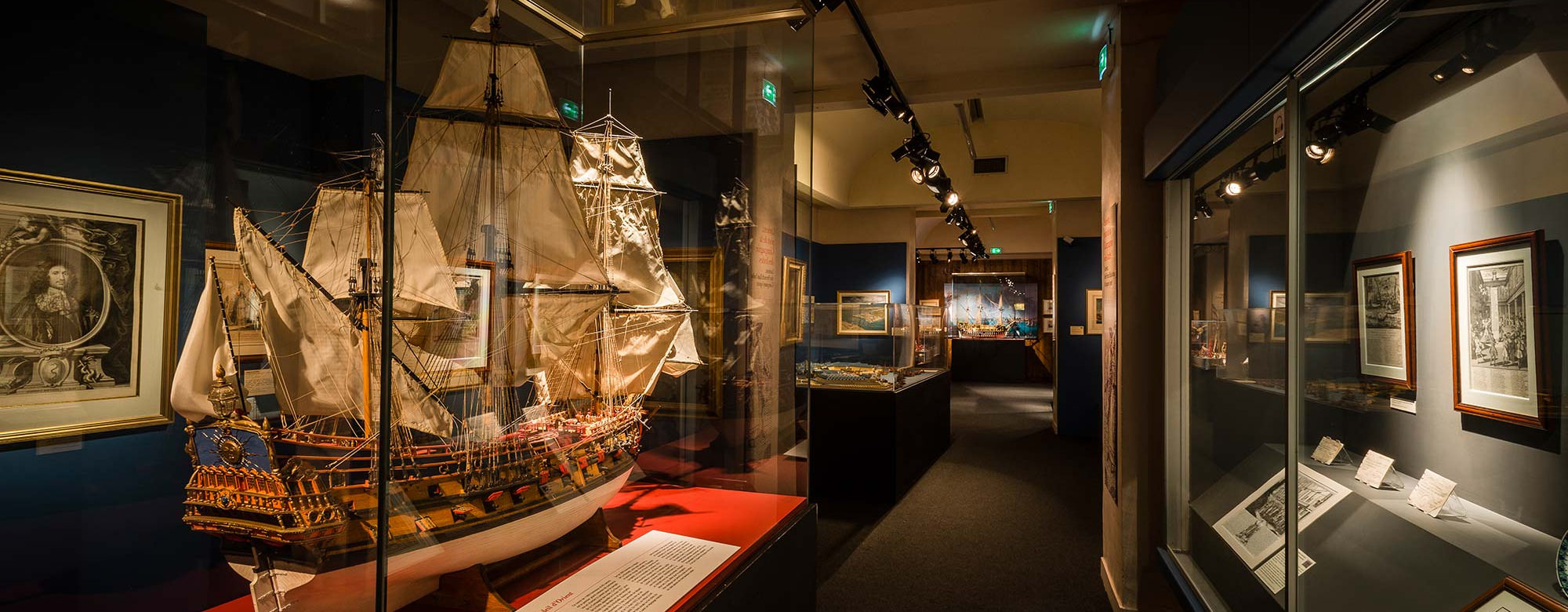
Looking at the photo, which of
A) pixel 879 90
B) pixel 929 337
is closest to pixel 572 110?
pixel 879 90

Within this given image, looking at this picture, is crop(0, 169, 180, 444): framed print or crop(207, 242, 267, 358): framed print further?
crop(207, 242, 267, 358): framed print

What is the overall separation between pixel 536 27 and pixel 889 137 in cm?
821

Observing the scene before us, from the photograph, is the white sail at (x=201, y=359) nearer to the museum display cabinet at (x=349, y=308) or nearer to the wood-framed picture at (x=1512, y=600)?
the museum display cabinet at (x=349, y=308)

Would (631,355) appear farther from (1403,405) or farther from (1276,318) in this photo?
(1276,318)

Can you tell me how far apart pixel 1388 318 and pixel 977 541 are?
3.67 meters

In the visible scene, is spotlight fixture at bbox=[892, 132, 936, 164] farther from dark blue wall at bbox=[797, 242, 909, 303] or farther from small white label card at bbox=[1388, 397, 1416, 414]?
small white label card at bbox=[1388, 397, 1416, 414]

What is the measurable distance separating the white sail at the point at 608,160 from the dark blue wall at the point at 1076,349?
330 inches

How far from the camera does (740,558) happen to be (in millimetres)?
1834

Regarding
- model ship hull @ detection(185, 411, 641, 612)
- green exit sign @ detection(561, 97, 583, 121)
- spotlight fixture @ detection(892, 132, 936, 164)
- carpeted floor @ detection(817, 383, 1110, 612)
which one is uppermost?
spotlight fixture @ detection(892, 132, 936, 164)

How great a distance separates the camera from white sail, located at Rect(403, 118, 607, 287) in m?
0.96

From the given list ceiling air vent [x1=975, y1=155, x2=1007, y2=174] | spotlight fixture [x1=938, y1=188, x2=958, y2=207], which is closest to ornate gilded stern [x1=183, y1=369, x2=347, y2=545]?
spotlight fixture [x1=938, y1=188, x2=958, y2=207]

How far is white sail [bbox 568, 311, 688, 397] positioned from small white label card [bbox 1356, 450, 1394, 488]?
1655mm

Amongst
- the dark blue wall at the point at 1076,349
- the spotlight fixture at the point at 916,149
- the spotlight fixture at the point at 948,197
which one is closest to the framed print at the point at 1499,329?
the spotlight fixture at the point at 916,149

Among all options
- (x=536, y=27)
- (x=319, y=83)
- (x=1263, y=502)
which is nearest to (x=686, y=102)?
(x=536, y=27)
